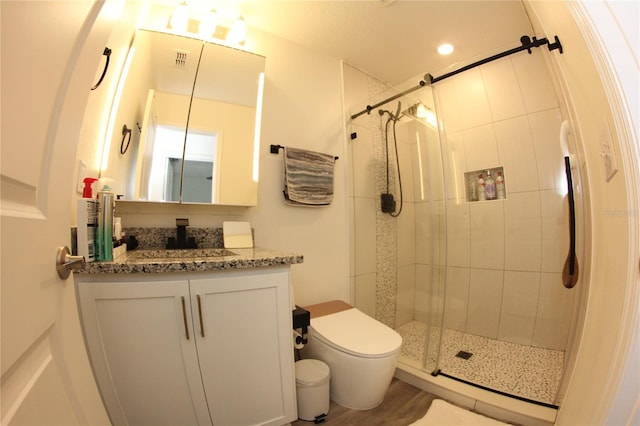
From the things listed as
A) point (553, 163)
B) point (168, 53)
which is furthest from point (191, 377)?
point (553, 163)

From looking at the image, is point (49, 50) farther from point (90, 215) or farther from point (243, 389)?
point (243, 389)

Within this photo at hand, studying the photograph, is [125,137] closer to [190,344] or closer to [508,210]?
[190,344]

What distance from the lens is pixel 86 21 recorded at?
489 millimetres

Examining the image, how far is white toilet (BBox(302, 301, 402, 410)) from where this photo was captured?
121 centimetres

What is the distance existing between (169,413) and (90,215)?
2.71 ft

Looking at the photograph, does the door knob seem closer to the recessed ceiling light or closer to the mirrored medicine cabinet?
the mirrored medicine cabinet

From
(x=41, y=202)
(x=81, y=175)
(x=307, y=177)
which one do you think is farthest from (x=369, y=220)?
(x=41, y=202)

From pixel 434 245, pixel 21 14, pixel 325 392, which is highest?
pixel 21 14

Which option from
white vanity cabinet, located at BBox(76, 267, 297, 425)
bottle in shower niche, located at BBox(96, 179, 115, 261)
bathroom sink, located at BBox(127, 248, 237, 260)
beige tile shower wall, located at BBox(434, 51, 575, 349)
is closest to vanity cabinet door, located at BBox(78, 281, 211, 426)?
white vanity cabinet, located at BBox(76, 267, 297, 425)

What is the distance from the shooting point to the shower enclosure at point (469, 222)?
1771 millimetres

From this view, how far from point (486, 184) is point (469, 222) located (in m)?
0.35

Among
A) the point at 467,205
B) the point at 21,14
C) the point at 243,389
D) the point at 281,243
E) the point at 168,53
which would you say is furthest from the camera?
the point at 467,205

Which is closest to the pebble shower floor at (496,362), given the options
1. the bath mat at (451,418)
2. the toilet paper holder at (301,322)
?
the bath mat at (451,418)

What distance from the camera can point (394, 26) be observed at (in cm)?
174
